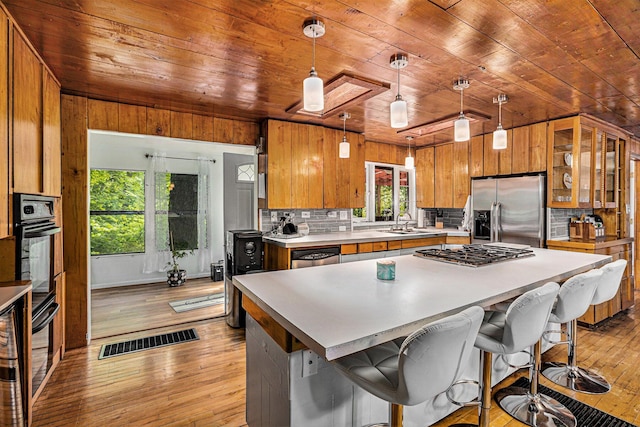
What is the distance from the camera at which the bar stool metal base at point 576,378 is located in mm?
2309

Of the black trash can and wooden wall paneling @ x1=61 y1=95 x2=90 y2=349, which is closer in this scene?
wooden wall paneling @ x1=61 y1=95 x2=90 y2=349

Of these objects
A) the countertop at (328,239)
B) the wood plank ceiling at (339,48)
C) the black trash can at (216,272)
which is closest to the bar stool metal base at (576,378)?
the countertop at (328,239)

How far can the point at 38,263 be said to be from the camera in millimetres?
2115

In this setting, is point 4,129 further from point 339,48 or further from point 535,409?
point 535,409

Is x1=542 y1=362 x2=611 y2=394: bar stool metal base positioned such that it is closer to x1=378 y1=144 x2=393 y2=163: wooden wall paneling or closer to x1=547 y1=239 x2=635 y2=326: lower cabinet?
x1=547 y1=239 x2=635 y2=326: lower cabinet

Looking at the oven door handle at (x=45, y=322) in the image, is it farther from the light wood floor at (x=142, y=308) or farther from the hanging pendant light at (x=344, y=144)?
the hanging pendant light at (x=344, y=144)

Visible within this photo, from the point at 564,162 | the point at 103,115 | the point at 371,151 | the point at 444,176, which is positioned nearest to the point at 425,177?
the point at 444,176

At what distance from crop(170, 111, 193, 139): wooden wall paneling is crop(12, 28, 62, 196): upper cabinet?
96 cm

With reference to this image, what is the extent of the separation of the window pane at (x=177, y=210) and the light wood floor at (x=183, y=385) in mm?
2426

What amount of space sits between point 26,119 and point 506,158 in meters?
4.89

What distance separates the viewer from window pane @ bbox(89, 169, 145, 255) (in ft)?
16.5

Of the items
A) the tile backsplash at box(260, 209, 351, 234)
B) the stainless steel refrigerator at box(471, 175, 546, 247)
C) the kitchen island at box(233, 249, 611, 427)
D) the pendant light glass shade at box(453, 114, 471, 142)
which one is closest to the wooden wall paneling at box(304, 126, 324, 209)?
the tile backsplash at box(260, 209, 351, 234)

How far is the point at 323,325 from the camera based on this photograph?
1.14 m

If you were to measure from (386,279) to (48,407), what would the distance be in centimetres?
234
